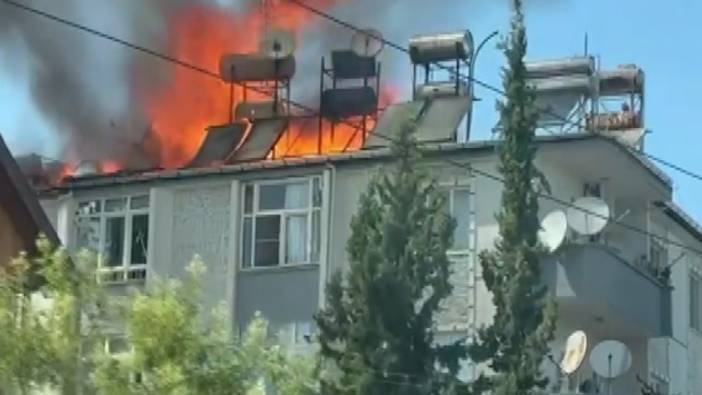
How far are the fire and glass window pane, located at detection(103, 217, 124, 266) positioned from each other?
778 cm

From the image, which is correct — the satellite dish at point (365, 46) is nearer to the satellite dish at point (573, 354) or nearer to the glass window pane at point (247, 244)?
the glass window pane at point (247, 244)

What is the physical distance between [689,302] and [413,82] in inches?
326

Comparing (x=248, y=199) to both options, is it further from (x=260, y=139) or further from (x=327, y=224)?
(x=260, y=139)

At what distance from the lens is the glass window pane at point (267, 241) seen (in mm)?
38469

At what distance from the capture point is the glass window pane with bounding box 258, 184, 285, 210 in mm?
38719

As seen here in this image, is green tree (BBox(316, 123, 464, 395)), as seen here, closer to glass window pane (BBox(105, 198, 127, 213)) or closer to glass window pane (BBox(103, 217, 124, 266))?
glass window pane (BBox(103, 217, 124, 266))

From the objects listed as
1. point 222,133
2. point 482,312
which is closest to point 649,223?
point 482,312

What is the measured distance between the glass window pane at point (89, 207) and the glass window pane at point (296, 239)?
196 inches

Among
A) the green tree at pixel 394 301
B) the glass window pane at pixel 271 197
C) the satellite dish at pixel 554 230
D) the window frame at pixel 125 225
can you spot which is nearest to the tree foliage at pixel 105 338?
the green tree at pixel 394 301

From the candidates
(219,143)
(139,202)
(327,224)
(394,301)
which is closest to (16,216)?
(394,301)

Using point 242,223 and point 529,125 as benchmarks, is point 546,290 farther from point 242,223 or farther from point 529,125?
point 242,223

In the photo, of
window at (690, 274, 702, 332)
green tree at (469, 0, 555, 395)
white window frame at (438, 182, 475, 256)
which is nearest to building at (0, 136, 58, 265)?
green tree at (469, 0, 555, 395)

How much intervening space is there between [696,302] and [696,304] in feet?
0.34

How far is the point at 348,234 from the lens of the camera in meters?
37.2
